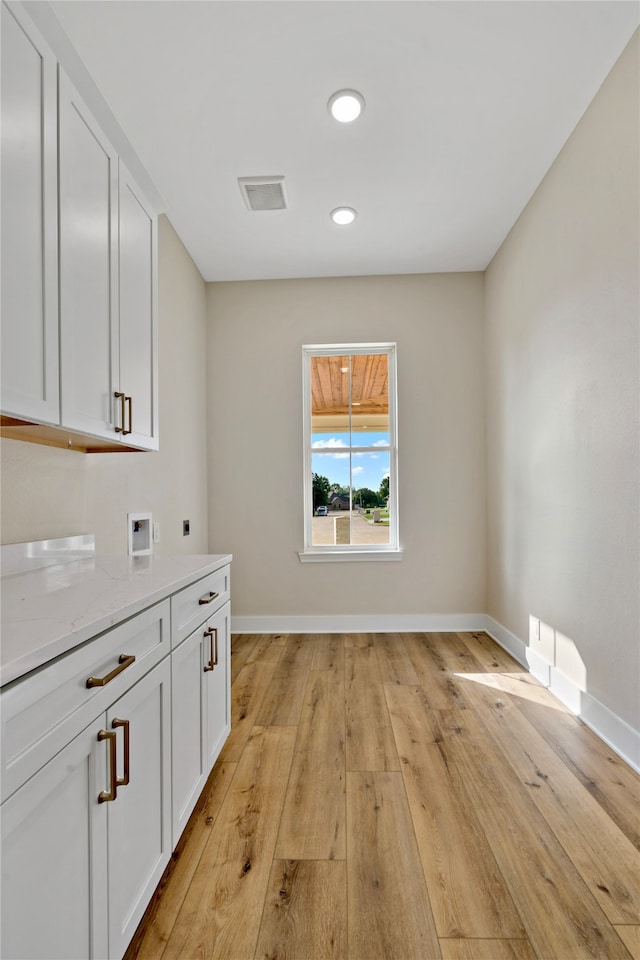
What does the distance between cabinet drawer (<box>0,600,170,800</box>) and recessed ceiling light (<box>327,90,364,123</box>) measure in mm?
2271

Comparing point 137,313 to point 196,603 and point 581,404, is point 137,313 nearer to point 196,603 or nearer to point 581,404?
point 196,603

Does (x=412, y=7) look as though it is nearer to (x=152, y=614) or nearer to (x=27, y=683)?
(x=152, y=614)

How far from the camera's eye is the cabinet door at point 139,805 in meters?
1.04

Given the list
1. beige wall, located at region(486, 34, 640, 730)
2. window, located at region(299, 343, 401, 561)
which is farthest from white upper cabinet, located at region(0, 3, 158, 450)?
window, located at region(299, 343, 401, 561)

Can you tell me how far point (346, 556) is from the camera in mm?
4023

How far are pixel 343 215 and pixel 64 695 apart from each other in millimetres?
3092

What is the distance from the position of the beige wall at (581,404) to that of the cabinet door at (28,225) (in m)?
2.07


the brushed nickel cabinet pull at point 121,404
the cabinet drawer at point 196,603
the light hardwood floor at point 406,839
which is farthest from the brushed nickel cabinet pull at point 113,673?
the brushed nickel cabinet pull at point 121,404

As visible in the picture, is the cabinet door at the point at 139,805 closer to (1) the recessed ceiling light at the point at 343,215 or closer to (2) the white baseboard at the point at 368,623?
(2) the white baseboard at the point at 368,623

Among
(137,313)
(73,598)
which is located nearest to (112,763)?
(73,598)

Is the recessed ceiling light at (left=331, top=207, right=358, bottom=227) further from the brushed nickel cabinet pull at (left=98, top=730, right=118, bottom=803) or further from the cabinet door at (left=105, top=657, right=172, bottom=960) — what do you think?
the brushed nickel cabinet pull at (left=98, top=730, right=118, bottom=803)

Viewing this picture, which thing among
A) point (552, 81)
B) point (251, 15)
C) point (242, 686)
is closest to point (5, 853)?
point (242, 686)

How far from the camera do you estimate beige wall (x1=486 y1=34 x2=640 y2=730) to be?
204 centimetres

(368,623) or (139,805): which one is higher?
(139,805)
